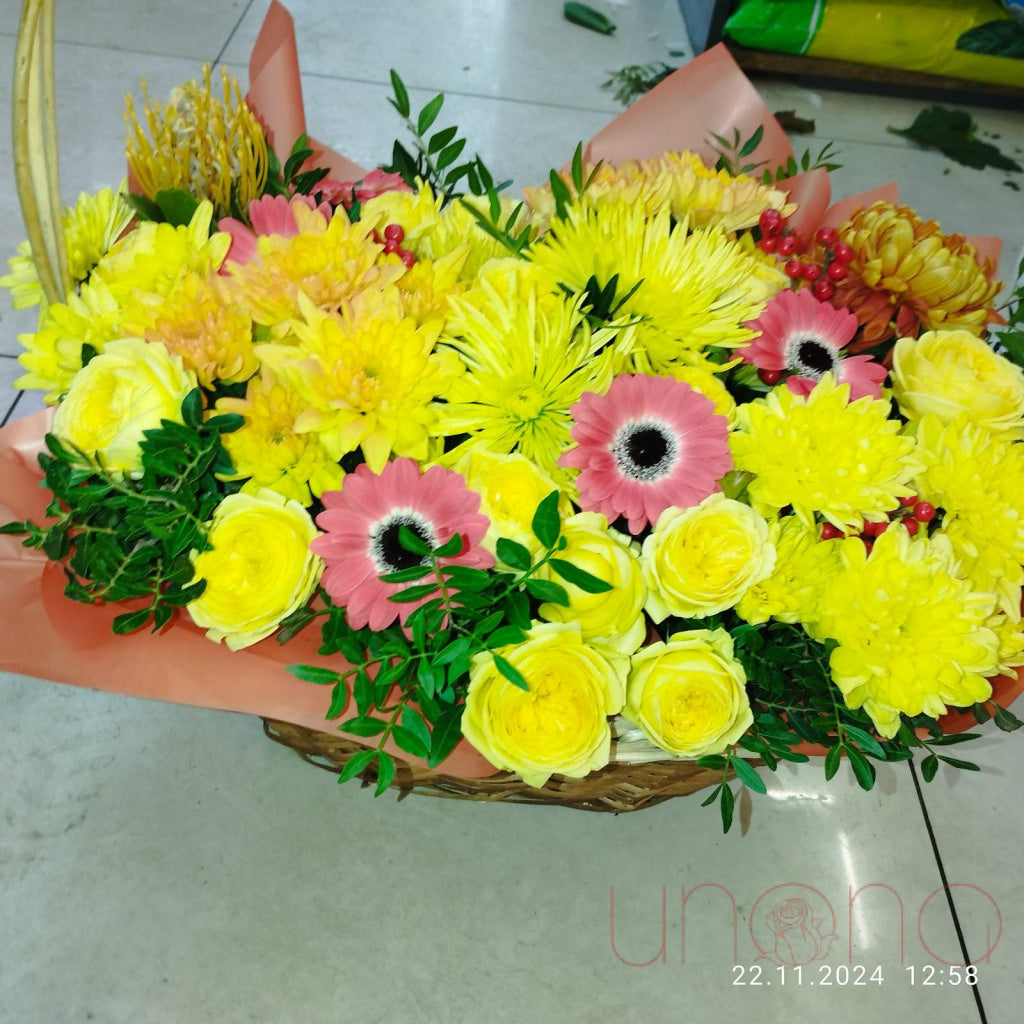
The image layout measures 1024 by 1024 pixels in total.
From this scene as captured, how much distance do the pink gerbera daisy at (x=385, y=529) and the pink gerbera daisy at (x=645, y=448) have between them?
2.7 inches

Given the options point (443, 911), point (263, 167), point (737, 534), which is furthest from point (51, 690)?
point (737, 534)

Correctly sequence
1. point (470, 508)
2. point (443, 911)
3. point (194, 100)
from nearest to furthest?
point (470, 508), point (194, 100), point (443, 911)

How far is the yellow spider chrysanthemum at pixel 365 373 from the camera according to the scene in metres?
0.48

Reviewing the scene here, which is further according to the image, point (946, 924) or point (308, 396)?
point (946, 924)

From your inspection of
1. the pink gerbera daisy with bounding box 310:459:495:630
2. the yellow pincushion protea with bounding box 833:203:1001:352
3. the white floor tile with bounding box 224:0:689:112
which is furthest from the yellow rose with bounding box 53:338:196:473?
the white floor tile with bounding box 224:0:689:112

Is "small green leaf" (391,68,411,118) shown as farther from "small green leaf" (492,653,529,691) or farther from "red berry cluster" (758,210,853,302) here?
"small green leaf" (492,653,529,691)

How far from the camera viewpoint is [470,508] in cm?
47

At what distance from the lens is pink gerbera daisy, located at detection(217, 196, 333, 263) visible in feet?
1.80

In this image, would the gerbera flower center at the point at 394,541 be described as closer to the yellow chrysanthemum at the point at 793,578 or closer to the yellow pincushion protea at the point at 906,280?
the yellow chrysanthemum at the point at 793,578

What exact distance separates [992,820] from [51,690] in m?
0.91

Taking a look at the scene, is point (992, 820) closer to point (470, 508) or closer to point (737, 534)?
point (737, 534)

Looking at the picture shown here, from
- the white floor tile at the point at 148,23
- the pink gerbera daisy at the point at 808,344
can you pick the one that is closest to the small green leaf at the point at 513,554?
the pink gerbera daisy at the point at 808,344

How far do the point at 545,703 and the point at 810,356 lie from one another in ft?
0.96

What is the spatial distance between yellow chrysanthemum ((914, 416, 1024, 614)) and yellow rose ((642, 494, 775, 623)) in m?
0.14
